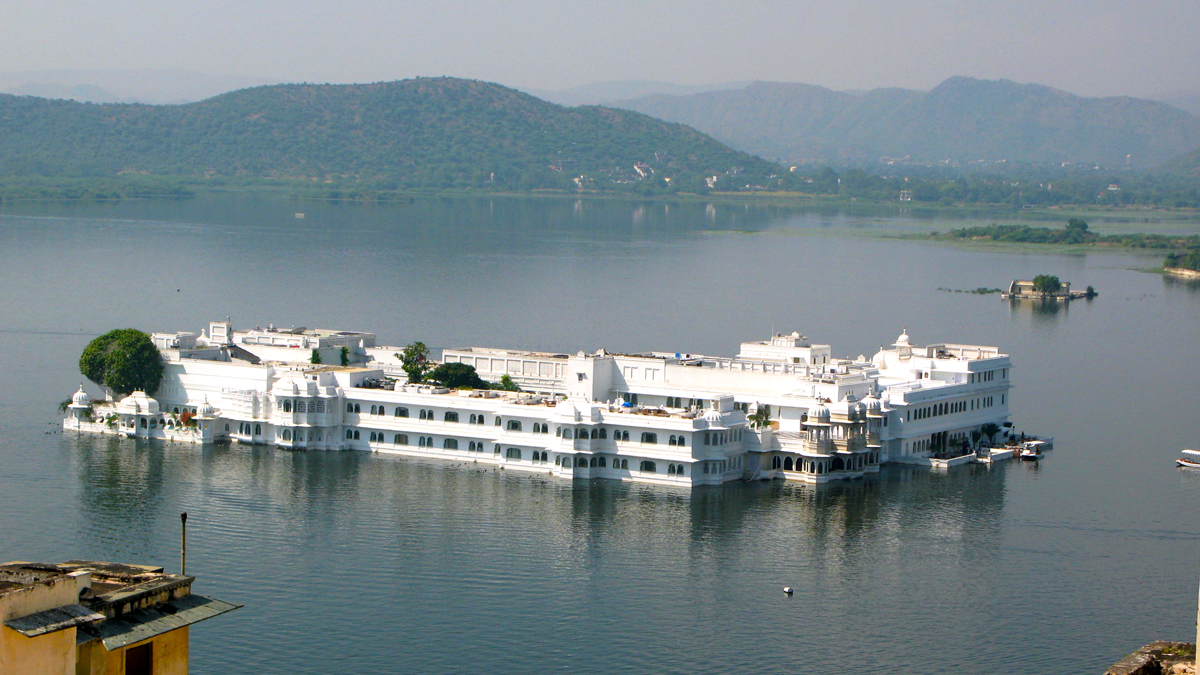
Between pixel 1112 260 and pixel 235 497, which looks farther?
pixel 1112 260

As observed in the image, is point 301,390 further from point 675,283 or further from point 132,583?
point 675,283

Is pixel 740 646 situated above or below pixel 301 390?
below

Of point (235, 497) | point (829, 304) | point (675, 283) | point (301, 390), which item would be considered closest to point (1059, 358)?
point (829, 304)

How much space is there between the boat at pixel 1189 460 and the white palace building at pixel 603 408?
5283 mm

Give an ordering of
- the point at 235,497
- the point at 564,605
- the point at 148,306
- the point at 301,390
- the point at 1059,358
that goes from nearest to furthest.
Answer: the point at 564,605, the point at 235,497, the point at 301,390, the point at 1059,358, the point at 148,306

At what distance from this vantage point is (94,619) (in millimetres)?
13516

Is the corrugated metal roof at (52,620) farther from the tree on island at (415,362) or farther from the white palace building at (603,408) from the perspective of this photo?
the tree on island at (415,362)

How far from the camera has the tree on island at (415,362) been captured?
47875 millimetres

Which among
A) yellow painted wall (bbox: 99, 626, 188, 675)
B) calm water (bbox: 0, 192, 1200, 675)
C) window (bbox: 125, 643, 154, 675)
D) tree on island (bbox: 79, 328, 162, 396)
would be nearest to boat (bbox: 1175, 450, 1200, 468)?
calm water (bbox: 0, 192, 1200, 675)

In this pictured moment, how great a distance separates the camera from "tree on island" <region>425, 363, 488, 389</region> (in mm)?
46906

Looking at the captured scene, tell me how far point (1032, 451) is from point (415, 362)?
707 inches

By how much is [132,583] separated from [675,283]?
85363 millimetres

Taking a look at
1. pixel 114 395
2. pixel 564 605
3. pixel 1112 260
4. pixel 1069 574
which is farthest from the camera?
pixel 1112 260

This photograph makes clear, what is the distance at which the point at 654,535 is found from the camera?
114 feet
